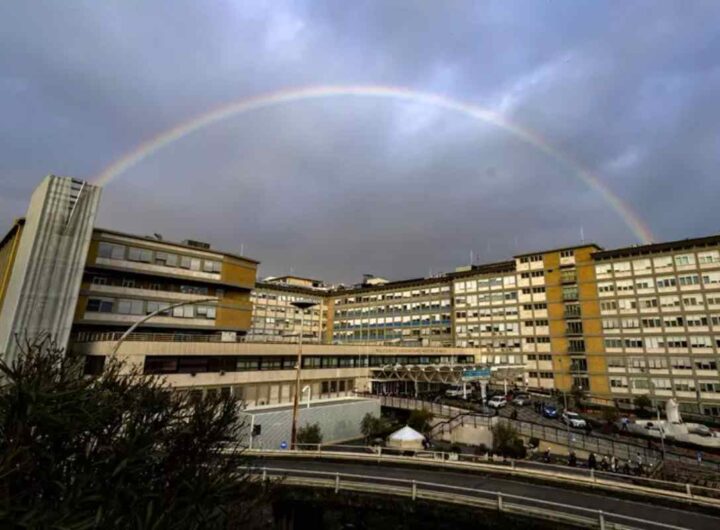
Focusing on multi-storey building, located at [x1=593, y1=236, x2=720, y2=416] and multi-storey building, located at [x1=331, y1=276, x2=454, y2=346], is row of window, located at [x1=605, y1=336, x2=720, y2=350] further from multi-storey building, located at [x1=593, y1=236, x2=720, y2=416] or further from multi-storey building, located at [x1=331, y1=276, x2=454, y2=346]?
multi-storey building, located at [x1=331, y1=276, x2=454, y2=346]

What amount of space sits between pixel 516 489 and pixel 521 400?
172 feet

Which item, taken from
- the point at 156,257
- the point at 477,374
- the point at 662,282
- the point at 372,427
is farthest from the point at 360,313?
the point at 156,257

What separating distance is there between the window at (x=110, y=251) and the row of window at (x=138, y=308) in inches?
178

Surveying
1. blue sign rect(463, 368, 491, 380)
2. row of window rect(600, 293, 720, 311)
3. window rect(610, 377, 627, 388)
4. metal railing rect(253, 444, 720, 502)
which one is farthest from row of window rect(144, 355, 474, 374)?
row of window rect(600, 293, 720, 311)

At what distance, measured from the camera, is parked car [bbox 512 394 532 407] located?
199 feet

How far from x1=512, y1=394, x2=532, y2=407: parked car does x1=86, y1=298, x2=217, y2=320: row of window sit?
46121mm

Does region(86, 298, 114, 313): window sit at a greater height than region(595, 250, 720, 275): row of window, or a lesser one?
lesser

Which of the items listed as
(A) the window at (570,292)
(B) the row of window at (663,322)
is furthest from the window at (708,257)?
(A) the window at (570,292)

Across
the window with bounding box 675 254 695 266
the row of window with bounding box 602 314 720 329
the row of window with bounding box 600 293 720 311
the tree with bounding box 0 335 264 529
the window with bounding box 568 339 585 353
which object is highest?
the window with bounding box 675 254 695 266

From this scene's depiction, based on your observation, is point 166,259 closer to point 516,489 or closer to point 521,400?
point 516,489

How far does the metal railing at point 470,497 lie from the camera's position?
1259 centimetres

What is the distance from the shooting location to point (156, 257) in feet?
148

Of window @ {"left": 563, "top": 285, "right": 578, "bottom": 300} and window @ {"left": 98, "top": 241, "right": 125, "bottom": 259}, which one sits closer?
window @ {"left": 98, "top": 241, "right": 125, "bottom": 259}

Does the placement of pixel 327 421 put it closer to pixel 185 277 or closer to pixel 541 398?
pixel 185 277
